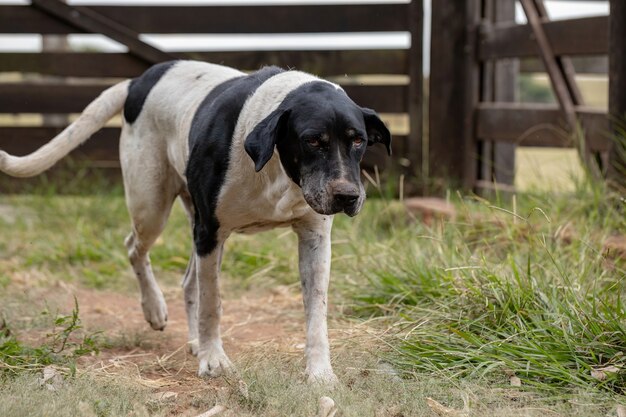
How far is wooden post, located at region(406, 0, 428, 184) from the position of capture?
729 centimetres

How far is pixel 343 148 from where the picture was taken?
3297mm

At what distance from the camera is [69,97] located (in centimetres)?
743

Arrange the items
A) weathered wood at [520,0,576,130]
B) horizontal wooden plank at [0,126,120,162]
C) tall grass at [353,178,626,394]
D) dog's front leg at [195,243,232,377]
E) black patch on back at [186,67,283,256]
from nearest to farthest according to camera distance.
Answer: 1. tall grass at [353,178,626,394]
2. black patch on back at [186,67,283,256]
3. dog's front leg at [195,243,232,377]
4. weathered wood at [520,0,576,130]
5. horizontal wooden plank at [0,126,120,162]

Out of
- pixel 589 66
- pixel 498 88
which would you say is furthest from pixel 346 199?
pixel 589 66

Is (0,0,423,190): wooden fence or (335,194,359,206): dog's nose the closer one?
(335,194,359,206): dog's nose

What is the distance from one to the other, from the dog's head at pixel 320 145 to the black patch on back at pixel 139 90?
1293 millimetres

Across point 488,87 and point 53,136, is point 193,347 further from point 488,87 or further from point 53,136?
point 488,87

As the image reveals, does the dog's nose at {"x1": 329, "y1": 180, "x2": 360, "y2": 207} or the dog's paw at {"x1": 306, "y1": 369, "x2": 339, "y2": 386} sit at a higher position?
the dog's nose at {"x1": 329, "y1": 180, "x2": 360, "y2": 207}

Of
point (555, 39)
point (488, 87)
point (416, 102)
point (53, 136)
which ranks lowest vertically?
point (53, 136)

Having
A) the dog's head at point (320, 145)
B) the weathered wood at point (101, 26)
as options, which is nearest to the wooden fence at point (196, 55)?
the weathered wood at point (101, 26)

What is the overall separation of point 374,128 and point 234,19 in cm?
406

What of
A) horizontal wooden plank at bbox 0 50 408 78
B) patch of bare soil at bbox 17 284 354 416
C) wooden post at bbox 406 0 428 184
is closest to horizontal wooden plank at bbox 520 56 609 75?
wooden post at bbox 406 0 428 184

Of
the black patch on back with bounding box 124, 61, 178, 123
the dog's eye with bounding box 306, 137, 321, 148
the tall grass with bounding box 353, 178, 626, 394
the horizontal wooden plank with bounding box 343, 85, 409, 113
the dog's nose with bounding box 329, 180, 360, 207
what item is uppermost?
the black patch on back with bounding box 124, 61, 178, 123

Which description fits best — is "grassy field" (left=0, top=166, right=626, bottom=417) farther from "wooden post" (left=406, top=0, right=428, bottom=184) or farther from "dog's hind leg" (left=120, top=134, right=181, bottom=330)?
"wooden post" (left=406, top=0, right=428, bottom=184)
